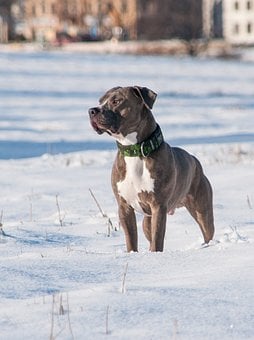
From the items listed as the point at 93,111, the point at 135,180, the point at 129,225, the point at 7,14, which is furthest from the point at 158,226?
the point at 7,14

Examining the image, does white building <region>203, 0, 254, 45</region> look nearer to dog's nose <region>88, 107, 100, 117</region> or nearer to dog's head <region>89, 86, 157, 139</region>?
dog's head <region>89, 86, 157, 139</region>

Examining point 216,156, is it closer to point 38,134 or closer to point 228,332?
point 38,134

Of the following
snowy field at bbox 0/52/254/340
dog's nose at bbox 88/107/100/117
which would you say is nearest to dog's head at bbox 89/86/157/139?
dog's nose at bbox 88/107/100/117

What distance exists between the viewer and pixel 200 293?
505 centimetres

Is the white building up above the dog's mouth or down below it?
below

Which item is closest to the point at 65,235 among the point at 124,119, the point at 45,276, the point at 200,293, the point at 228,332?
the point at 124,119

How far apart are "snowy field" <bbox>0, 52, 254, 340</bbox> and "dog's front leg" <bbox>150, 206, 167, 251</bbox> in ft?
0.52

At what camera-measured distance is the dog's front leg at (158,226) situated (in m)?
6.90

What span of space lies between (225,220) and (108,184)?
114 inches

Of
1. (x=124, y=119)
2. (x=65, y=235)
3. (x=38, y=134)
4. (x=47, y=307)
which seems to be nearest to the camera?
(x=47, y=307)

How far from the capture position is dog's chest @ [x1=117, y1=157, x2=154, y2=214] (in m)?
6.85

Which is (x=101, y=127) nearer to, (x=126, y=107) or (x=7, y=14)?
(x=126, y=107)

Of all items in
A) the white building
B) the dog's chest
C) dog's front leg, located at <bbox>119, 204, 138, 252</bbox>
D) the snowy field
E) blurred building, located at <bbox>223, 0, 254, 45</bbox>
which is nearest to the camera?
the snowy field

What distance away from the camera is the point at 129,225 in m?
7.02
